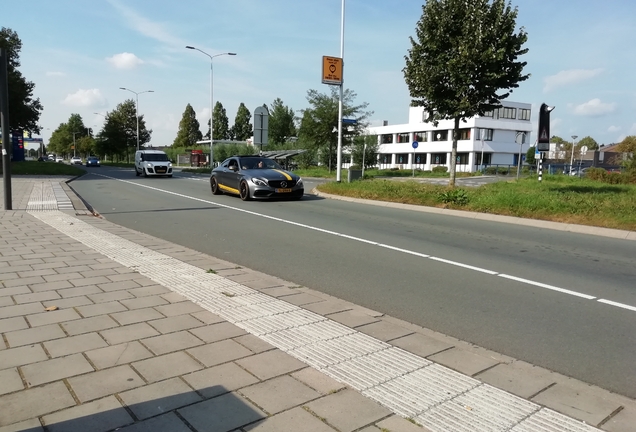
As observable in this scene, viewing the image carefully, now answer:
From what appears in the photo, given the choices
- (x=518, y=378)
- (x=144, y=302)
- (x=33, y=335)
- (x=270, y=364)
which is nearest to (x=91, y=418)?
(x=270, y=364)

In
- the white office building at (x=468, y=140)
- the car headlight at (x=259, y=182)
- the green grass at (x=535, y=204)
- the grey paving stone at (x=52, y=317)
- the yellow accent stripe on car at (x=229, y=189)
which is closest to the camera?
the grey paving stone at (x=52, y=317)

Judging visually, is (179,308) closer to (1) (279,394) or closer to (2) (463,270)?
(1) (279,394)

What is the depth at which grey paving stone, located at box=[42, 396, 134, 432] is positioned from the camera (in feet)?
8.32

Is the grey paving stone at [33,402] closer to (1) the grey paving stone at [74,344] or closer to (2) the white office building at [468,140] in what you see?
(1) the grey paving stone at [74,344]

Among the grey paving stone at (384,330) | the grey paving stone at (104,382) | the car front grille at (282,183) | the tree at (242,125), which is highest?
the tree at (242,125)

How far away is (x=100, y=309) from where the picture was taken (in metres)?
4.48

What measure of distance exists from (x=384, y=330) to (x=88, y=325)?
252 cm

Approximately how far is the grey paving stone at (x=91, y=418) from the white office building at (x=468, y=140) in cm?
6271

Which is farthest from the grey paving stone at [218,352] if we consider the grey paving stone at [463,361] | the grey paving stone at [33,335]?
the grey paving stone at [463,361]

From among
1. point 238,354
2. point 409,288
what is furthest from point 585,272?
point 238,354

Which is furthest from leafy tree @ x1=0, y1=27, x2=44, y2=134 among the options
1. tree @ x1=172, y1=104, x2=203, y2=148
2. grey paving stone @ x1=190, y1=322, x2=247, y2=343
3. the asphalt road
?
tree @ x1=172, y1=104, x2=203, y2=148

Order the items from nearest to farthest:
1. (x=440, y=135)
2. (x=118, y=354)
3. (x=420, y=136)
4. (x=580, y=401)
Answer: (x=580, y=401)
(x=118, y=354)
(x=440, y=135)
(x=420, y=136)

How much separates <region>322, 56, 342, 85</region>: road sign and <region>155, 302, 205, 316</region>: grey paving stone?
18535mm

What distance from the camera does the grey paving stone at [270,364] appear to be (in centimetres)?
322
